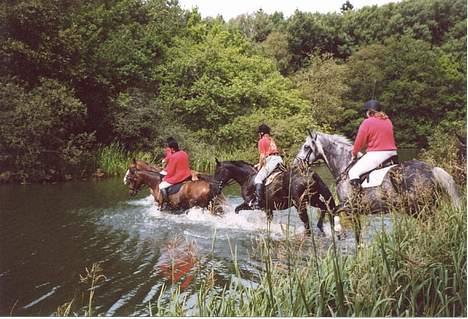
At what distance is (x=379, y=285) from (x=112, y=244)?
3564 mm

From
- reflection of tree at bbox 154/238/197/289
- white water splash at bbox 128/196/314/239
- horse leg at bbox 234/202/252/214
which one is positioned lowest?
reflection of tree at bbox 154/238/197/289

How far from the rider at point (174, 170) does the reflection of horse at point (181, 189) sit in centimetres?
10

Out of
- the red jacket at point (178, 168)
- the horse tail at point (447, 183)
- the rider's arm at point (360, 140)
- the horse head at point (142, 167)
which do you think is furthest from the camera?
the horse head at point (142, 167)

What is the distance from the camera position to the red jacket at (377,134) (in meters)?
4.97

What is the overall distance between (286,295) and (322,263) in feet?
1.33

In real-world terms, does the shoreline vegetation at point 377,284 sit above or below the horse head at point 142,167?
below

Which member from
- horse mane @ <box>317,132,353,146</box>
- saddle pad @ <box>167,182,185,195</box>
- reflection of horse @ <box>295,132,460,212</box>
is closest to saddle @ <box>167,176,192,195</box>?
saddle pad @ <box>167,182,185,195</box>

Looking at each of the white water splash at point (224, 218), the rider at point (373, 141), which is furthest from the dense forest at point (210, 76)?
the white water splash at point (224, 218)

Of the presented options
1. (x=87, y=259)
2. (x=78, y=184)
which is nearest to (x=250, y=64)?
(x=87, y=259)

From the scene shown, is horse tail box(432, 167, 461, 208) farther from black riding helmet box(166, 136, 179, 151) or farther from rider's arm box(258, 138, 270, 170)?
black riding helmet box(166, 136, 179, 151)

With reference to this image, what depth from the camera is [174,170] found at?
7566 millimetres

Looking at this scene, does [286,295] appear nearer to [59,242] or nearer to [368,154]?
[368,154]

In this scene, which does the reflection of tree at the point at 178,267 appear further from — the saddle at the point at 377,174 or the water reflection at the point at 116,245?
the saddle at the point at 377,174

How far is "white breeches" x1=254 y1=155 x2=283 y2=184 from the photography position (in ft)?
21.0
